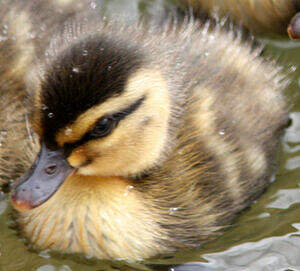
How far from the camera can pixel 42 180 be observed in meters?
2.13

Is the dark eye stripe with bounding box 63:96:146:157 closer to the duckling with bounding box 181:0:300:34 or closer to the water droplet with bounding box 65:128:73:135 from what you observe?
the water droplet with bounding box 65:128:73:135

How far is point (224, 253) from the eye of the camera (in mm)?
2381

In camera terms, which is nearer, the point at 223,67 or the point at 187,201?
the point at 187,201

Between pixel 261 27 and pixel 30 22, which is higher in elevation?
pixel 30 22

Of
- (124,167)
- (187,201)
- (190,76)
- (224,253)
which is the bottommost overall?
(224,253)

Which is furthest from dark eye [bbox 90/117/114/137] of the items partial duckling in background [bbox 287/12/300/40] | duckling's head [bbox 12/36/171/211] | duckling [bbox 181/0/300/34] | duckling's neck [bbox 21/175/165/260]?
duckling [bbox 181/0/300/34]

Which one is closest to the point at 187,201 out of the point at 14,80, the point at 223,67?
the point at 223,67

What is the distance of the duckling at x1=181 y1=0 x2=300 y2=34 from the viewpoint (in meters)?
3.11

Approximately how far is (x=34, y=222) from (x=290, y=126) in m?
1.09

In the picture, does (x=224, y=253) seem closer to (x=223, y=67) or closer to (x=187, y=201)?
(x=187, y=201)

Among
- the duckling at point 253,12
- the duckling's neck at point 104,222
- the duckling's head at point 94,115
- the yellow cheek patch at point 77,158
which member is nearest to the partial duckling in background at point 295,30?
the duckling at point 253,12

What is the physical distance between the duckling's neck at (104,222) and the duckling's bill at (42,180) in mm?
235

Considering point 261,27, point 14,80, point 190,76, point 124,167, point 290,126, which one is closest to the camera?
point 124,167

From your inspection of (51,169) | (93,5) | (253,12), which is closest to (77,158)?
(51,169)
